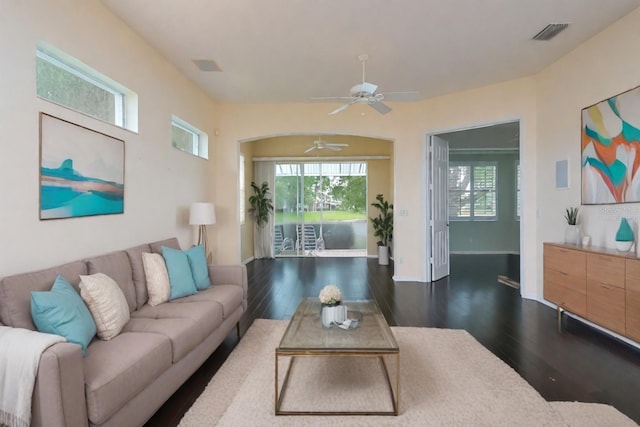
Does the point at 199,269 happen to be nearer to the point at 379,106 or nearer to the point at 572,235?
the point at 379,106

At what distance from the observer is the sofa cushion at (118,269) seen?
103 inches

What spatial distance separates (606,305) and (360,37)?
366cm

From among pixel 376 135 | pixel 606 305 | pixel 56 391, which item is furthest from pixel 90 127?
A: pixel 606 305

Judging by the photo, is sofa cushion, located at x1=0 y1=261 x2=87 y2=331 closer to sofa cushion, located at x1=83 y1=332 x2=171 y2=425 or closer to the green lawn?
sofa cushion, located at x1=83 y1=332 x2=171 y2=425

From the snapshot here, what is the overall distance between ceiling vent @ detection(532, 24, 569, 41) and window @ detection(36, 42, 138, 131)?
4425mm

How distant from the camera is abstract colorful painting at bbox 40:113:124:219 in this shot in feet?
8.09

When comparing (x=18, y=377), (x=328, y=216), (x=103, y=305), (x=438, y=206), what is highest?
(x=438, y=206)

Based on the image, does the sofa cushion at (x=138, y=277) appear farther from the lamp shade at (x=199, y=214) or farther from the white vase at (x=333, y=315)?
the white vase at (x=333, y=315)

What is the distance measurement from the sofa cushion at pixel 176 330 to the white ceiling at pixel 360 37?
2770 millimetres

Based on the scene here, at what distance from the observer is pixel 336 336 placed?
232 centimetres

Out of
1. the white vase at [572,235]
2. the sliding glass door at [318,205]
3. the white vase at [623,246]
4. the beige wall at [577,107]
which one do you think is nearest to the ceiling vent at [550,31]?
the beige wall at [577,107]

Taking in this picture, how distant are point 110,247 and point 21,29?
180cm

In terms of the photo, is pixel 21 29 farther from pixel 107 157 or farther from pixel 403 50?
pixel 403 50

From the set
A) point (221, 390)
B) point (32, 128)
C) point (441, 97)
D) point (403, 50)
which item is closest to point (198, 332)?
point (221, 390)
